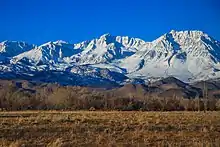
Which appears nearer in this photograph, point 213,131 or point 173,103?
point 213,131

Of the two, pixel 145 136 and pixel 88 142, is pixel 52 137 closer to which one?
pixel 88 142

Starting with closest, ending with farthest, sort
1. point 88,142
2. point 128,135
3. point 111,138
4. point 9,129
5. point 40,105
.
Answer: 1. point 88,142
2. point 111,138
3. point 128,135
4. point 9,129
5. point 40,105

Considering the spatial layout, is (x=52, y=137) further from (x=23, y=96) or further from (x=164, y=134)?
(x=23, y=96)

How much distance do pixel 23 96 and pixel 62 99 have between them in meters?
9.11

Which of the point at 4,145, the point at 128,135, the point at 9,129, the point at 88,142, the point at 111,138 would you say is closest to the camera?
the point at 4,145

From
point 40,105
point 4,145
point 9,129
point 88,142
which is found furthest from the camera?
point 40,105

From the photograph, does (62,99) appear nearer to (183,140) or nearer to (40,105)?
(40,105)

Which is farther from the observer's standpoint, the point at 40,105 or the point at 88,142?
the point at 40,105

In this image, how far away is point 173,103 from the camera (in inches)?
3893

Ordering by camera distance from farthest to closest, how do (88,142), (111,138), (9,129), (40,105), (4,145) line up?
1. (40,105)
2. (9,129)
3. (111,138)
4. (88,142)
5. (4,145)

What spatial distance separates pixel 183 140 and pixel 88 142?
5.14 meters

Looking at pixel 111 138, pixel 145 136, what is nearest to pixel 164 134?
pixel 145 136

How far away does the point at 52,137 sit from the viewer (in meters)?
24.3

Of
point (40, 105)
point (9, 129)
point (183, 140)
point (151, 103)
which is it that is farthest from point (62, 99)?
point (183, 140)
